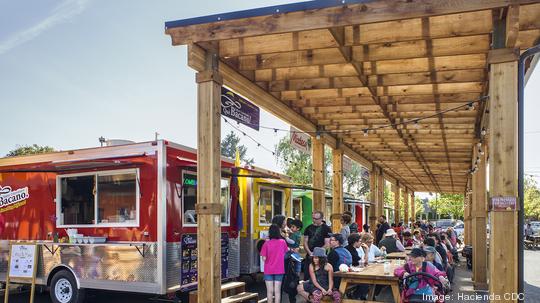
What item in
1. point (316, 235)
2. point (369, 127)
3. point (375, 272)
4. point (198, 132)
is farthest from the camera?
point (369, 127)

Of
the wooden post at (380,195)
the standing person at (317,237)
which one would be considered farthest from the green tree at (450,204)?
the standing person at (317,237)

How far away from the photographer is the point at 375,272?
23.8 ft

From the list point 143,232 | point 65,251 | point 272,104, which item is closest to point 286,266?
point 143,232

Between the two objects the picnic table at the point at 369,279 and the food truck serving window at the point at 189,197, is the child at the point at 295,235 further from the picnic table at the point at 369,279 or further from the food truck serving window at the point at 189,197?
the picnic table at the point at 369,279

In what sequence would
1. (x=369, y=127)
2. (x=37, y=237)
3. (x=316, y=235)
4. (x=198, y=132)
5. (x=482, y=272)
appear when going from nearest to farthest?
(x=198, y=132) < (x=316, y=235) < (x=37, y=237) < (x=482, y=272) < (x=369, y=127)

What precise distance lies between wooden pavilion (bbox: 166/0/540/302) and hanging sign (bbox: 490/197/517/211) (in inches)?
2.4

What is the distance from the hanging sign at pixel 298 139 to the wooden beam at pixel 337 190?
2.14 meters

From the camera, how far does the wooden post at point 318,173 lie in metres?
11.9

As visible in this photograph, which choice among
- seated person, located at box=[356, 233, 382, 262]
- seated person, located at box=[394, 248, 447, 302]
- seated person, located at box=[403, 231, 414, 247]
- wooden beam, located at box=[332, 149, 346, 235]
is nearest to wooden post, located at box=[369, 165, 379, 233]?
seated person, located at box=[403, 231, 414, 247]

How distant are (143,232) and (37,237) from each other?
8.18ft

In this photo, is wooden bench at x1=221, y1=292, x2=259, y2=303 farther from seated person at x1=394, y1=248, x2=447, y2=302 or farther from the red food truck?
seated person at x1=394, y1=248, x2=447, y2=302

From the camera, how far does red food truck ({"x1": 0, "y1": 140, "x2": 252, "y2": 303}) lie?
26.6 feet

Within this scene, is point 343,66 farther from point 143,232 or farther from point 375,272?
point 143,232

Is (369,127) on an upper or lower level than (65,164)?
upper
